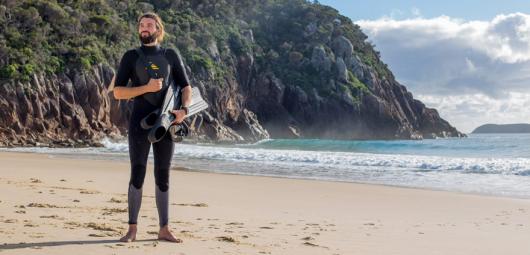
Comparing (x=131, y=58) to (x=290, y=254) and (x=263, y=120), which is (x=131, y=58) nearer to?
(x=290, y=254)

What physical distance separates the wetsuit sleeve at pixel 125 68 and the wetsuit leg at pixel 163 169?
0.61m

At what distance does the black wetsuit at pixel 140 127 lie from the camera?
14.9 feet

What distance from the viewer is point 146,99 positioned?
454cm

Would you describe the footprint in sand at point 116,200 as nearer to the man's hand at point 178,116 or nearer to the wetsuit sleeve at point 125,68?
the wetsuit sleeve at point 125,68

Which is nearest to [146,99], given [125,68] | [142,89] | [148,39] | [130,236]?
[142,89]

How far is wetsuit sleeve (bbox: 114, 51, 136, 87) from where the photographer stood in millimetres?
4598

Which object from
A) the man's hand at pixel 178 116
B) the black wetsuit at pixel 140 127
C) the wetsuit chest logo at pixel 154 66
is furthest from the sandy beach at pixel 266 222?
the wetsuit chest logo at pixel 154 66

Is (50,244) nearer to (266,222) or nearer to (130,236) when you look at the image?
(130,236)

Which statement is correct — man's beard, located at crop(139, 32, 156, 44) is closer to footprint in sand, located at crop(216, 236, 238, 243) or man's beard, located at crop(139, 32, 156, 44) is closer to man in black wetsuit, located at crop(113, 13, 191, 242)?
man in black wetsuit, located at crop(113, 13, 191, 242)

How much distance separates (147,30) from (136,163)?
3.77 feet

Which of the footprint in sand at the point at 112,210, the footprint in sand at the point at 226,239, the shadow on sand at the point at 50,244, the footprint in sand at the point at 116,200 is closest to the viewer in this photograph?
the shadow on sand at the point at 50,244

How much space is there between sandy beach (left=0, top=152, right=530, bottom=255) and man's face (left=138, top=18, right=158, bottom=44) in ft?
5.73

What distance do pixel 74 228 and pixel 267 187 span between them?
7.37 m

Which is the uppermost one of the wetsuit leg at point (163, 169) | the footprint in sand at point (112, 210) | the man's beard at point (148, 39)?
the man's beard at point (148, 39)
